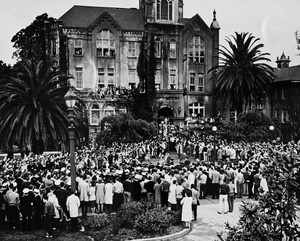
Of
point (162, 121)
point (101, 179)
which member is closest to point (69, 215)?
point (101, 179)

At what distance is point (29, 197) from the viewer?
1501 cm

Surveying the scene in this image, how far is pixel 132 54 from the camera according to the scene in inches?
1932

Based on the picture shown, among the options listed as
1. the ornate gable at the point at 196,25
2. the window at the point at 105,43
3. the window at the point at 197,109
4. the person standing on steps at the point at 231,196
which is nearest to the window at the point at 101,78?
the window at the point at 105,43

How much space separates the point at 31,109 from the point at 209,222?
1730 centimetres

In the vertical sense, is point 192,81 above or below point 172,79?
below

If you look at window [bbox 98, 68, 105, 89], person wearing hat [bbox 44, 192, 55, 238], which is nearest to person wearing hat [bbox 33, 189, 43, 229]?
person wearing hat [bbox 44, 192, 55, 238]

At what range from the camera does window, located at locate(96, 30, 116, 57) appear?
158ft

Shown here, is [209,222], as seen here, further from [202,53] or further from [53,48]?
[202,53]

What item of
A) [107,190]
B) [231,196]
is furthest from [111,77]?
[231,196]

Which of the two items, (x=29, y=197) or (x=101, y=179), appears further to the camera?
(x=101, y=179)

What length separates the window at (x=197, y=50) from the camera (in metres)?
50.6

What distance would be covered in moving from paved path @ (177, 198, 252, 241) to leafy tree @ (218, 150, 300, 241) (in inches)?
185

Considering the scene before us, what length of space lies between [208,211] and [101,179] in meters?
4.89

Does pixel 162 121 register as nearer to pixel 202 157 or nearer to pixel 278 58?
pixel 202 157
